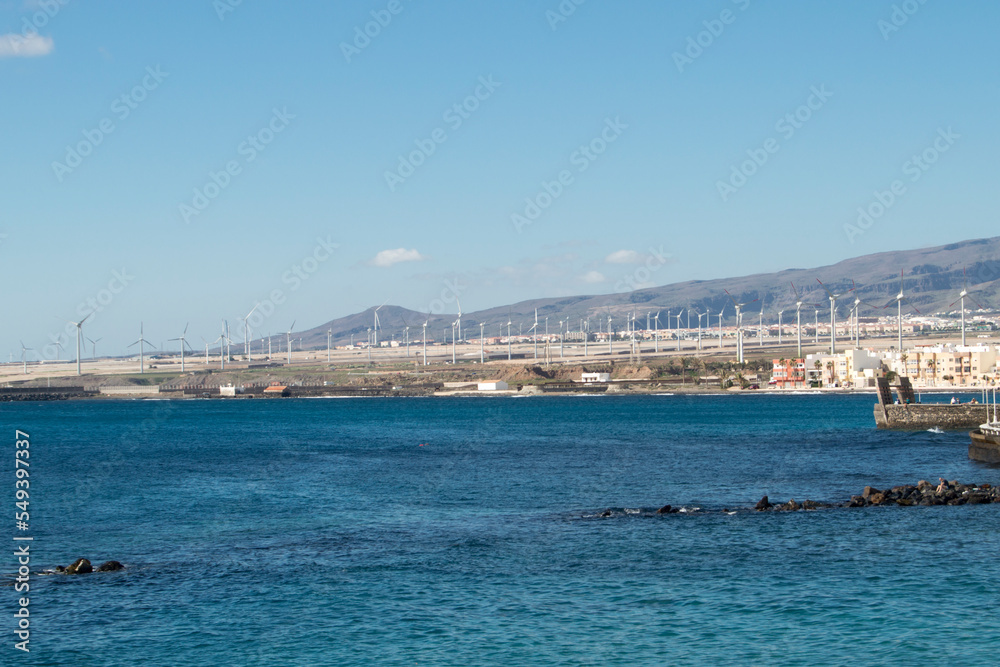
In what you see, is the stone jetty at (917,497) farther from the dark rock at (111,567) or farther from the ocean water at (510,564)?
the dark rock at (111,567)

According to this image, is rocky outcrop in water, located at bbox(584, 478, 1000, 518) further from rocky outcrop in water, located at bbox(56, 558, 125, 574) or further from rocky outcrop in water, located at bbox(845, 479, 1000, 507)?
rocky outcrop in water, located at bbox(56, 558, 125, 574)

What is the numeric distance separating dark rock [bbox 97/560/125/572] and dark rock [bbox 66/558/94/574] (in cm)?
28

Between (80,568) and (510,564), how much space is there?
1273cm

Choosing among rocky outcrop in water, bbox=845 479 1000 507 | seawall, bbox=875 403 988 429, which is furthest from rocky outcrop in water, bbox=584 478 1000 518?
seawall, bbox=875 403 988 429

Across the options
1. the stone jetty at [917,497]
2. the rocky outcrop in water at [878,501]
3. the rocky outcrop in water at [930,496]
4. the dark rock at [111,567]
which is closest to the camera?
the dark rock at [111,567]

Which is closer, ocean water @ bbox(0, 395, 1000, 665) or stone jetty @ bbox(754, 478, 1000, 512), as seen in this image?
ocean water @ bbox(0, 395, 1000, 665)

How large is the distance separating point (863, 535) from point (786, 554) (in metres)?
4.36

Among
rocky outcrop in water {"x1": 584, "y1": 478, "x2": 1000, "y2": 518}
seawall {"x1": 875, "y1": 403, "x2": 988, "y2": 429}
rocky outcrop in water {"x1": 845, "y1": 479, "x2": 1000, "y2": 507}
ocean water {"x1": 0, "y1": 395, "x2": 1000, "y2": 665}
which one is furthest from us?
seawall {"x1": 875, "y1": 403, "x2": 988, "y2": 429}

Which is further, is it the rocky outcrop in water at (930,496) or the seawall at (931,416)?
the seawall at (931,416)

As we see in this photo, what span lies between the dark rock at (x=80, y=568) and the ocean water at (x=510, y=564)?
70cm

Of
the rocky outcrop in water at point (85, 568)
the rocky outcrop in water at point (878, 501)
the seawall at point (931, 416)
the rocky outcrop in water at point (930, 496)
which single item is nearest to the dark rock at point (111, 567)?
the rocky outcrop in water at point (85, 568)

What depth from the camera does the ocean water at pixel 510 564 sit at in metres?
21.1

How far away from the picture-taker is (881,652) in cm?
2009

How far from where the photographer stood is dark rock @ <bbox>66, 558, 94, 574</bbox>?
28.3 meters
